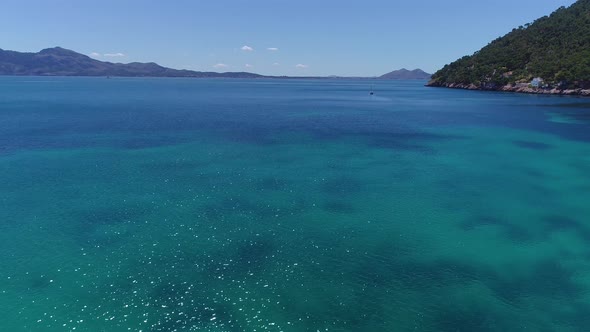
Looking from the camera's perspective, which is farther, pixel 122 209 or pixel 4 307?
pixel 122 209

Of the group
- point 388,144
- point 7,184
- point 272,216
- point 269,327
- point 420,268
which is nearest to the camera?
point 269,327

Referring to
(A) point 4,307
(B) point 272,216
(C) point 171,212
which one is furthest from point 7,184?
(B) point 272,216

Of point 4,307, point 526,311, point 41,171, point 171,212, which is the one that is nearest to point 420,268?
point 526,311

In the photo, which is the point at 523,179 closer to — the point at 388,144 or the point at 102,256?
the point at 388,144

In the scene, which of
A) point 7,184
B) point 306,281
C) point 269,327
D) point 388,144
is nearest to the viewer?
point 269,327

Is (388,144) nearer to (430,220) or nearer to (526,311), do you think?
(430,220)

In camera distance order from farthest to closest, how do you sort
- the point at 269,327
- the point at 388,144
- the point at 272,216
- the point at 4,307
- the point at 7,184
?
the point at 388,144 → the point at 7,184 → the point at 272,216 → the point at 4,307 → the point at 269,327
